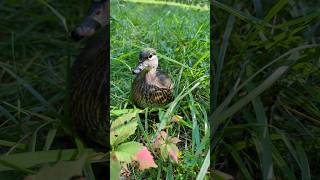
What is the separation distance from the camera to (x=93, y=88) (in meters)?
1.04

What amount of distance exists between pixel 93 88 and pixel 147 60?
18cm

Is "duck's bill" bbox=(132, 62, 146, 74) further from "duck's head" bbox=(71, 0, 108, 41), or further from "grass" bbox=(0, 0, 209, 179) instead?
"duck's head" bbox=(71, 0, 108, 41)

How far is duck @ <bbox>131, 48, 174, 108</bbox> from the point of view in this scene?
90 centimetres

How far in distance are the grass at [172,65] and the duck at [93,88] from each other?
11cm

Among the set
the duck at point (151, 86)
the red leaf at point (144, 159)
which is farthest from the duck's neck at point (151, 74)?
the red leaf at point (144, 159)

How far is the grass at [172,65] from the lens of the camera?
88 centimetres

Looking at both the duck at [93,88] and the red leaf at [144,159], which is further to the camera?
the duck at [93,88]

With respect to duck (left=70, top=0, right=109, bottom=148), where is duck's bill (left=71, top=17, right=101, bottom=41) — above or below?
above

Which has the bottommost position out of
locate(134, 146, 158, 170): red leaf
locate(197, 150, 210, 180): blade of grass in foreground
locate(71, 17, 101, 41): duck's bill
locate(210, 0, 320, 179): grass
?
locate(197, 150, 210, 180): blade of grass in foreground

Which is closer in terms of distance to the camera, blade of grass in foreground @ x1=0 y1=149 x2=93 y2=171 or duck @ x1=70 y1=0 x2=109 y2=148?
blade of grass in foreground @ x1=0 y1=149 x2=93 y2=171

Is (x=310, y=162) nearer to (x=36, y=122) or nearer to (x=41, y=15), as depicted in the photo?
(x=36, y=122)

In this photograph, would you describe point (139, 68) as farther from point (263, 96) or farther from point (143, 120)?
point (263, 96)

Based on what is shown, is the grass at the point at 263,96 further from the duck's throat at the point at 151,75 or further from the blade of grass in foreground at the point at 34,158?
the blade of grass in foreground at the point at 34,158

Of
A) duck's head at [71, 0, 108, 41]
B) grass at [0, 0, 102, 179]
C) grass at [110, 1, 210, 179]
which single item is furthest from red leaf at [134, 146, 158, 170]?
duck's head at [71, 0, 108, 41]
